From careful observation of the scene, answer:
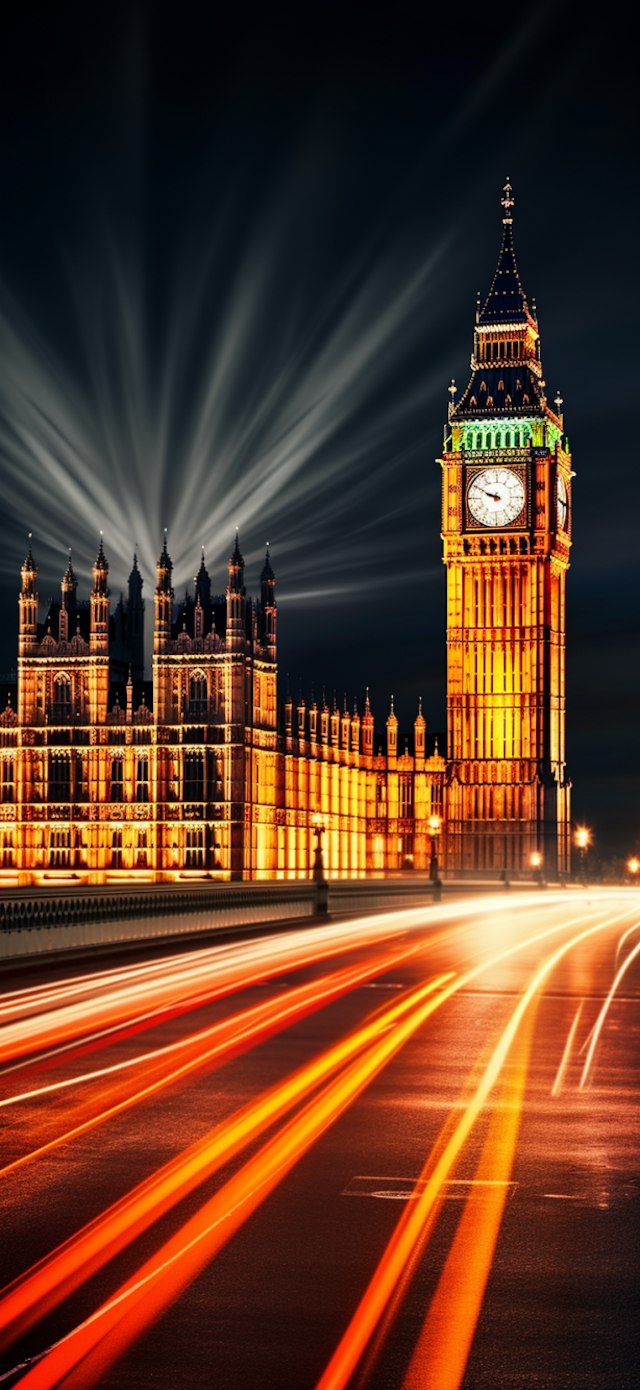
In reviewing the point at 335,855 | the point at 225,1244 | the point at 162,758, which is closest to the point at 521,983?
the point at 225,1244

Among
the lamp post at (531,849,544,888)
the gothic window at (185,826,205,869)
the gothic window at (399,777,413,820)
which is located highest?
the gothic window at (399,777,413,820)

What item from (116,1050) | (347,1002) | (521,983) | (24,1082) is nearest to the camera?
(24,1082)

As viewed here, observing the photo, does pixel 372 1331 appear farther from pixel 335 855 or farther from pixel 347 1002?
pixel 335 855

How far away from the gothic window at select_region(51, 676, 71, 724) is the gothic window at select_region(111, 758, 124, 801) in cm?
380

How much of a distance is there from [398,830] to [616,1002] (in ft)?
313

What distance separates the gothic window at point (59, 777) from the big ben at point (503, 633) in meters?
35.3

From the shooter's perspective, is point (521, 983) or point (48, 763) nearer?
point (521, 983)

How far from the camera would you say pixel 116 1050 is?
19.1 metres

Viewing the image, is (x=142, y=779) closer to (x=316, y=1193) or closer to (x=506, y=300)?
(x=506, y=300)

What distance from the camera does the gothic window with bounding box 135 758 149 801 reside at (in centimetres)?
9331

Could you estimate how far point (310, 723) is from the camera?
108 metres

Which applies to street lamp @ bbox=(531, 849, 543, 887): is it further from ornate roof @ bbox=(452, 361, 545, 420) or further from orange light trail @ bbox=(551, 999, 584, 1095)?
orange light trail @ bbox=(551, 999, 584, 1095)

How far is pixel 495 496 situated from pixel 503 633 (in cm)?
995

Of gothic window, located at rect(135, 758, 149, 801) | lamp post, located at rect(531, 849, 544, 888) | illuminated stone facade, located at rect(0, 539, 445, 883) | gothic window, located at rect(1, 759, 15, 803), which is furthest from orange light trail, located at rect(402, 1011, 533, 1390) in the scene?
lamp post, located at rect(531, 849, 544, 888)
